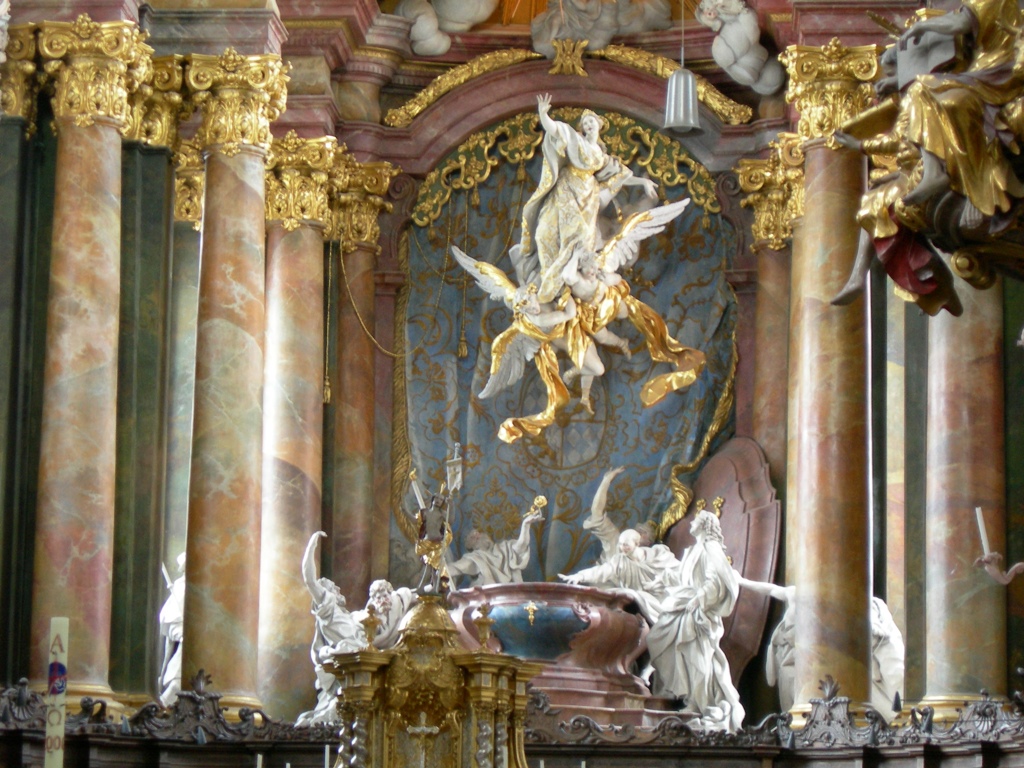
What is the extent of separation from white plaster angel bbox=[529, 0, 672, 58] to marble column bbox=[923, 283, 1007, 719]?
304 inches

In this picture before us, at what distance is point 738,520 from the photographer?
74.9 ft

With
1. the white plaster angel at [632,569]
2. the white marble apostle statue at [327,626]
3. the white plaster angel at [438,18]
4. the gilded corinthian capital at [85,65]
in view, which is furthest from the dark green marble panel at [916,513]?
the white plaster angel at [438,18]

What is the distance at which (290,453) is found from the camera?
73.8 ft

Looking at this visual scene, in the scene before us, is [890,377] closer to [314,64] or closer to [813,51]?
[813,51]

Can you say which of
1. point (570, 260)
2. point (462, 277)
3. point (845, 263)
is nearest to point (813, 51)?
point (845, 263)

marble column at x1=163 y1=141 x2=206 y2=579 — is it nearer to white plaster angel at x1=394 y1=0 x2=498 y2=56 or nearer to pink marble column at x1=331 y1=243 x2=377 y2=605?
pink marble column at x1=331 y1=243 x2=377 y2=605

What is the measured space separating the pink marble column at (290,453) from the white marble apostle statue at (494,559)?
1.62m

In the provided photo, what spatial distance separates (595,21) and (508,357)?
3.75 meters

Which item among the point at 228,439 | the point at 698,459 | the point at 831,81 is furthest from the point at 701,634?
the point at 831,81

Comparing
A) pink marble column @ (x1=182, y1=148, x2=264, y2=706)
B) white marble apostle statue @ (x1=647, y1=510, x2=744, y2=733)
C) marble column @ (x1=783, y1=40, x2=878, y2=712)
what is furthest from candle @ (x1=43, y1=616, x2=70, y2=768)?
white marble apostle statue @ (x1=647, y1=510, x2=744, y2=733)

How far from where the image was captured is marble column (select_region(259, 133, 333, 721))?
22.0 metres

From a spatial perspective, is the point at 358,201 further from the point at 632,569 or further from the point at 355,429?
the point at 632,569

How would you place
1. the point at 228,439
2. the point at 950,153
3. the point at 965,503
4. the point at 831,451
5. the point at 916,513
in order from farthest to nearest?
the point at 831,451, the point at 228,439, the point at 916,513, the point at 965,503, the point at 950,153

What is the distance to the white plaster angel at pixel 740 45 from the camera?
23469mm
